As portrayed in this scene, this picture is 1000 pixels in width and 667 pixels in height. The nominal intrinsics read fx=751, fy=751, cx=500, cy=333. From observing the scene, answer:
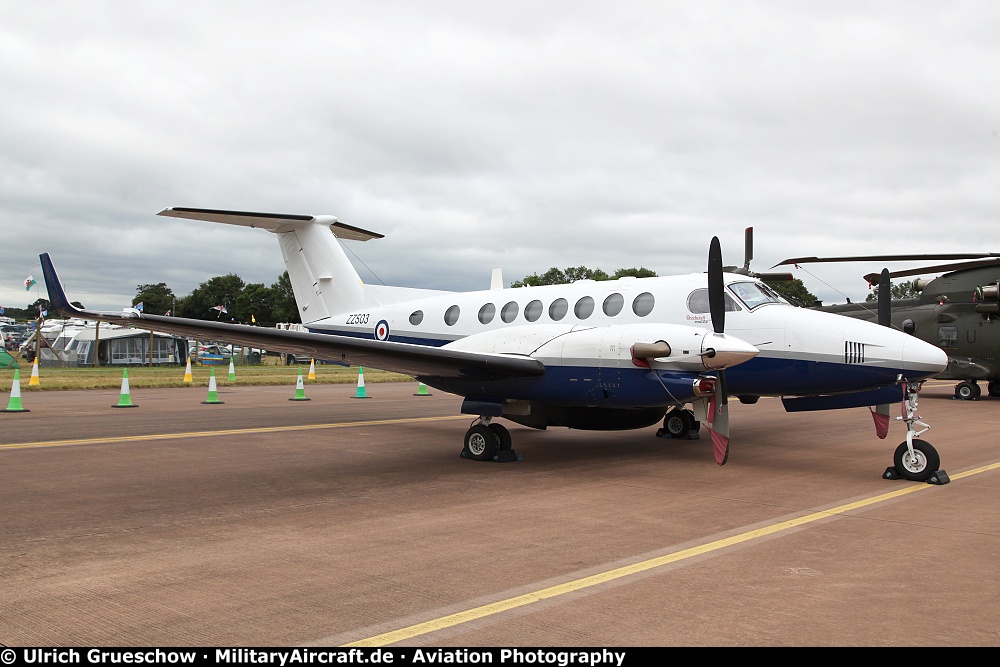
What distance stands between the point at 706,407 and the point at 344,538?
494cm

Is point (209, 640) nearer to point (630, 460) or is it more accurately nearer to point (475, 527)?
point (475, 527)

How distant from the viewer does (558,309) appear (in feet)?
38.7

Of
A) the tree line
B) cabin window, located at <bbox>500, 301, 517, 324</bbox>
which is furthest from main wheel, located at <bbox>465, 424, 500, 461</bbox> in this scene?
the tree line

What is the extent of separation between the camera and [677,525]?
6.54 meters

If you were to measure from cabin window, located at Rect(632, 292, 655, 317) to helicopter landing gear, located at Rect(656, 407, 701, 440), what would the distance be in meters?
2.49

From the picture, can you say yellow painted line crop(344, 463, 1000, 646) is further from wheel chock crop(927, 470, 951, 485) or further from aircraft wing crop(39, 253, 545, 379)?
aircraft wing crop(39, 253, 545, 379)

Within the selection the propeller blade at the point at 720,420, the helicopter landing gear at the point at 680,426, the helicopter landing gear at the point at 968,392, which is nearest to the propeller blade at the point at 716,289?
the propeller blade at the point at 720,420

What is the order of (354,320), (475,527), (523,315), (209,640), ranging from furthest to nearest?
(354,320) → (523,315) → (475,527) → (209,640)

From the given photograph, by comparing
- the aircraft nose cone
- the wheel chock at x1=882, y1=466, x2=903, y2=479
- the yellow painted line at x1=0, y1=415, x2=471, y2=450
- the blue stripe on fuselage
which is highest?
the aircraft nose cone

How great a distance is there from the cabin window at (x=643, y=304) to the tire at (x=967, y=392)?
16.9 metres

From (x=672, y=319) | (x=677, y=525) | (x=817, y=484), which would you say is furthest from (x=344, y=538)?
(x=672, y=319)

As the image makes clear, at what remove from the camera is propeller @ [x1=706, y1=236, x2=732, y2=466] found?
899cm

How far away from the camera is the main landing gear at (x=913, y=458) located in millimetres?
8508
